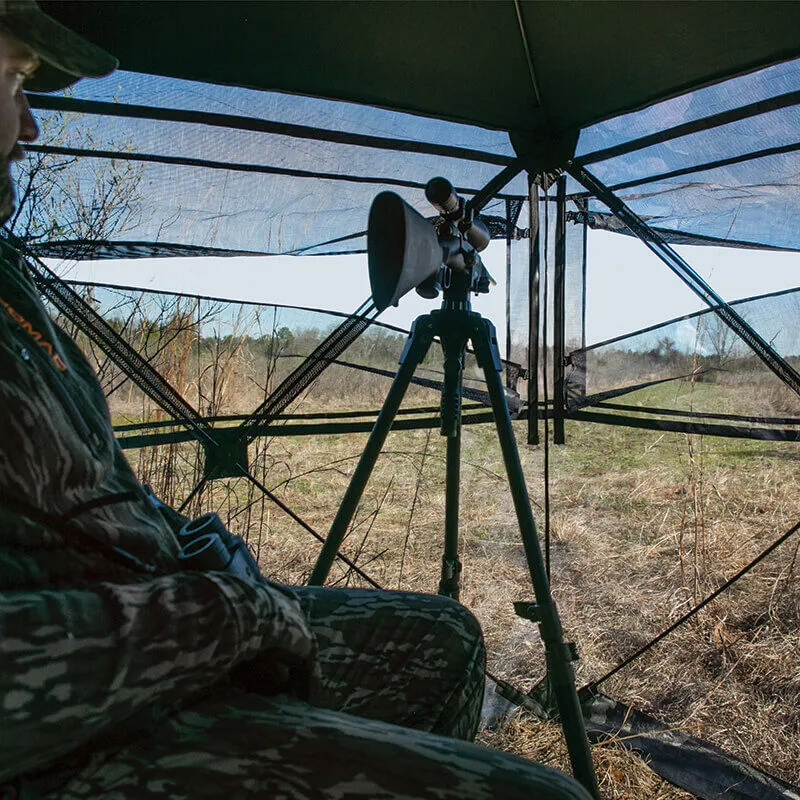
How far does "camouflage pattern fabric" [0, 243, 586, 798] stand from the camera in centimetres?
58

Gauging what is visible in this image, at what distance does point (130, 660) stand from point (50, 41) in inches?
31.7

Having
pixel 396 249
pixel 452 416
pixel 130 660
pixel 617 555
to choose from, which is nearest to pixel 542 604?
pixel 452 416

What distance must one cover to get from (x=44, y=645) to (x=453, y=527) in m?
1.33

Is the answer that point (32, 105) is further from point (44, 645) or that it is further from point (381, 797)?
point (381, 797)

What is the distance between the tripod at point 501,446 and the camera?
1.42 meters

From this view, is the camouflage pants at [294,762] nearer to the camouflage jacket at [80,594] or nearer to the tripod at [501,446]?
the camouflage jacket at [80,594]

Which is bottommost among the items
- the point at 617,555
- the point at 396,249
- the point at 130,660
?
the point at 617,555

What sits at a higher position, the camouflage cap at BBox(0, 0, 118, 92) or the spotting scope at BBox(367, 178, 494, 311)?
the camouflage cap at BBox(0, 0, 118, 92)

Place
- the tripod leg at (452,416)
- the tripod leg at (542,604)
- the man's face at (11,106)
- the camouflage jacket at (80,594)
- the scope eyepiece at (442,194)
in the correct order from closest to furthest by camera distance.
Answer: the camouflage jacket at (80,594)
the man's face at (11,106)
the scope eyepiece at (442,194)
the tripod leg at (542,604)
the tripod leg at (452,416)

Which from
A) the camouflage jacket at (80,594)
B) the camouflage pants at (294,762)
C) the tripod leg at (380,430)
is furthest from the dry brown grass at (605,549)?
the camouflage jacket at (80,594)

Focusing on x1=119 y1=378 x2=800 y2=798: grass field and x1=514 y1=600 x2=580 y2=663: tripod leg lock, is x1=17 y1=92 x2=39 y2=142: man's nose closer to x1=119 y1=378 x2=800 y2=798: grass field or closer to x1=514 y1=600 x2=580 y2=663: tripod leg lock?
x1=514 y1=600 x2=580 y2=663: tripod leg lock

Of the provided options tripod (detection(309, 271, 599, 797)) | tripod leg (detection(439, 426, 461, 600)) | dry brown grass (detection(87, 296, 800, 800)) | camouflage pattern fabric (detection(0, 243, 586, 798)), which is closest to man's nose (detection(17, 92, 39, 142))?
camouflage pattern fabric (detection(0, 243, 586, 798))

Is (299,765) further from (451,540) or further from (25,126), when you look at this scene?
(451,540)

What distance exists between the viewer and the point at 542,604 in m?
1.47
